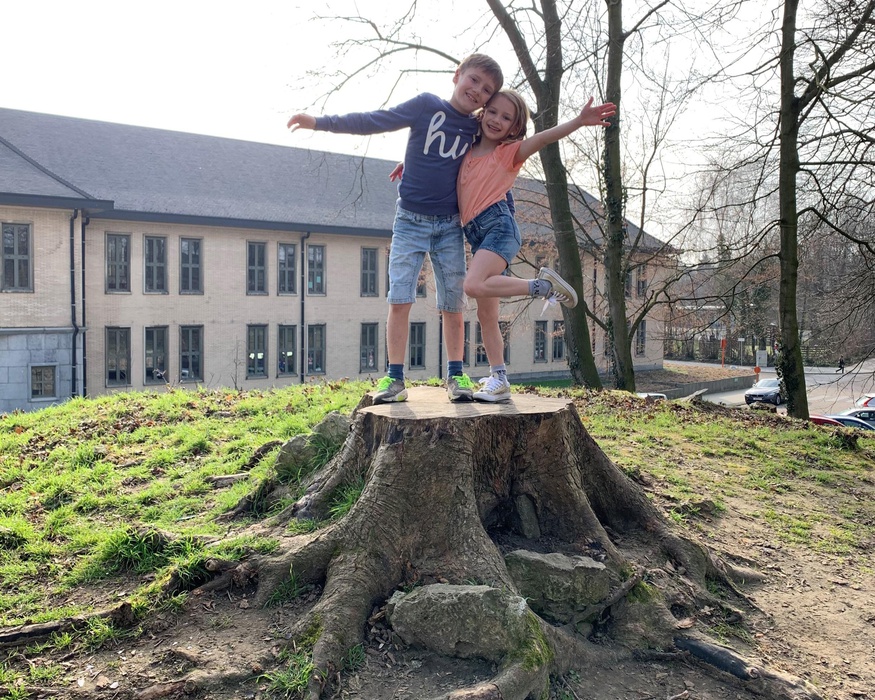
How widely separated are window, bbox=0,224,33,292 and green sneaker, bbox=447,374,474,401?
2498 centimetres

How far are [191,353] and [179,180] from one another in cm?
749

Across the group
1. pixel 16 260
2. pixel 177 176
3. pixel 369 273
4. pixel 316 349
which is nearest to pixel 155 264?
pixel 177 176

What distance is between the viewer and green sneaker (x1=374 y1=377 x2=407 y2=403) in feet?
16.1

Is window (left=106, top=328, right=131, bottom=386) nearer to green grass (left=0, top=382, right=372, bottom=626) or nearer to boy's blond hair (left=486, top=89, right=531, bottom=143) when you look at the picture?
green grass (left=0, top=382, right=372, bottom=626)

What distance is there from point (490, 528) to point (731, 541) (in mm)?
2218

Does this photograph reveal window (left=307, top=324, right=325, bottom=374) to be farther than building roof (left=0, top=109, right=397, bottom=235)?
Yes

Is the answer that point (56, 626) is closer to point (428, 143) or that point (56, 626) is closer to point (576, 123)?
point (428, 143)

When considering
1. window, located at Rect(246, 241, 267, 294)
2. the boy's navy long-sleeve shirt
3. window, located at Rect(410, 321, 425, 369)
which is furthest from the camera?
window, located at Rect(410, 321, 425, 369)

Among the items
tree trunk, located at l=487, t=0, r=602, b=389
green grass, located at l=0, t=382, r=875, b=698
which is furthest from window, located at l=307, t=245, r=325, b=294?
green grass, located at l=0, t=382, r=875, b=698

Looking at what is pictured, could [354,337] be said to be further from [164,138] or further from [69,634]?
[69,634]

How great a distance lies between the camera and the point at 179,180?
31.3 m

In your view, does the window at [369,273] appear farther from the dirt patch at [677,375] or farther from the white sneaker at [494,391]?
the white sneaker at [494,391]

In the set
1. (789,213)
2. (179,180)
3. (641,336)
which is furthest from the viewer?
(641,336)

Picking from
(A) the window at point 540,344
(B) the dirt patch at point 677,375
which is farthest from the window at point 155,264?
(B) the dirt patch at point 677,375
